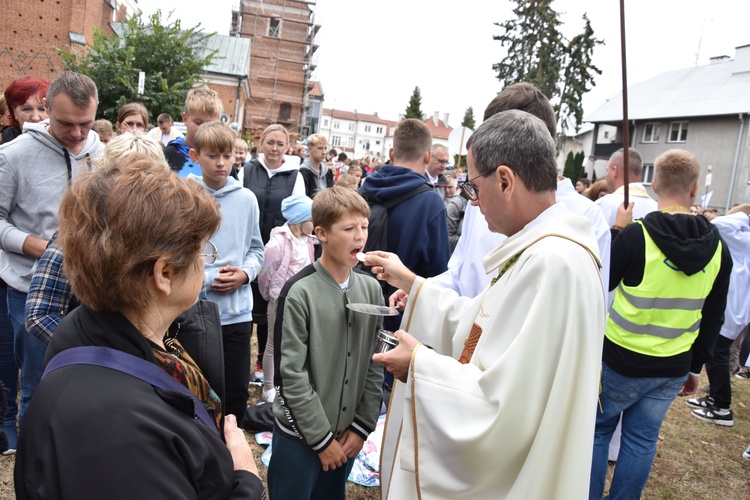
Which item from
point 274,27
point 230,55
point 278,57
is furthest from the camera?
point 274,27

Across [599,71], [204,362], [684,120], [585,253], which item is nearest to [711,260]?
[585,253]

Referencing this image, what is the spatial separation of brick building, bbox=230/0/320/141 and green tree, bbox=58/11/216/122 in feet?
77.2

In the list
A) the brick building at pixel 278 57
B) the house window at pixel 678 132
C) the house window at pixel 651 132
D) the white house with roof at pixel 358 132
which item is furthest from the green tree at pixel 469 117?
the house window at pixel 678 132

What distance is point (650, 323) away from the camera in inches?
136

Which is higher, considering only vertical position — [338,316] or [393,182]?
[393,182]

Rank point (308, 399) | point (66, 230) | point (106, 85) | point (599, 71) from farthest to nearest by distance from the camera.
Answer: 1. point (599, 71)
2. point (106, 85)
3. point (308, 399)
4. point (66, 230)

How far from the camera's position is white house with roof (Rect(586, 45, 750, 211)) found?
33.2 metres

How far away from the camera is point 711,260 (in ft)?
11.4

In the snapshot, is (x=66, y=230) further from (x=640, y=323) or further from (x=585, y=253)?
(x=640, y=323)

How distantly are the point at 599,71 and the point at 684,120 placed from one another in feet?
29.3

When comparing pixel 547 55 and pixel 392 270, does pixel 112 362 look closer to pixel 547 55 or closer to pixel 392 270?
pixel 392 270

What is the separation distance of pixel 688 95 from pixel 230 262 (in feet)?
144

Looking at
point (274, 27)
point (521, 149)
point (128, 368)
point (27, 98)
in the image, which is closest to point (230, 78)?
point (274, 27)

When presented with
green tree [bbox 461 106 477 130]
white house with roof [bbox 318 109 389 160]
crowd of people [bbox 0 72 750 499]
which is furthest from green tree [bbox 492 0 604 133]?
white house with roof [bbox 318 109 389 160]
